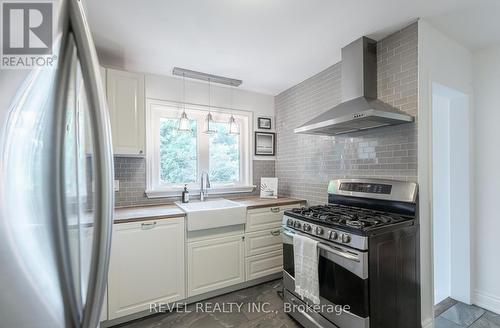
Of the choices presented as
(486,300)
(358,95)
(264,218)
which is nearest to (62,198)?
(358,95)

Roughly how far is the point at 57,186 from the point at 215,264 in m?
2.03

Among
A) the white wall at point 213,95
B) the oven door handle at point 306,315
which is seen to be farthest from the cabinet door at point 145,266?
the white wall at point 213,95

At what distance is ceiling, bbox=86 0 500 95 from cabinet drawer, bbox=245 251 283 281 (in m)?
2.04

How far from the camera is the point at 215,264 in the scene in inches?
87.0

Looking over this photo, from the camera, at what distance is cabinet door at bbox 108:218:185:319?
1.80m

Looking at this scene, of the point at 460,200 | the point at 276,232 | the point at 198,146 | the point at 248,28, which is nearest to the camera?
the point at 248,28

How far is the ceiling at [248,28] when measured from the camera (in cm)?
151

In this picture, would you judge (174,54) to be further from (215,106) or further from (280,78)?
(280,78)

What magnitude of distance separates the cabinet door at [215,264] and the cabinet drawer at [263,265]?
0.08 metres

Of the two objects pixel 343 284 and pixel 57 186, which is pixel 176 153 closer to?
pixel 343 284

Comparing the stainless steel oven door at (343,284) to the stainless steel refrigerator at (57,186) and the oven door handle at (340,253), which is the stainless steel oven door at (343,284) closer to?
the oven door handle at (340,253)

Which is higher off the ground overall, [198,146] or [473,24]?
[473,24]

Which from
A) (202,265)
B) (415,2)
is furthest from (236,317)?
(415,2)

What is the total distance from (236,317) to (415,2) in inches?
106
